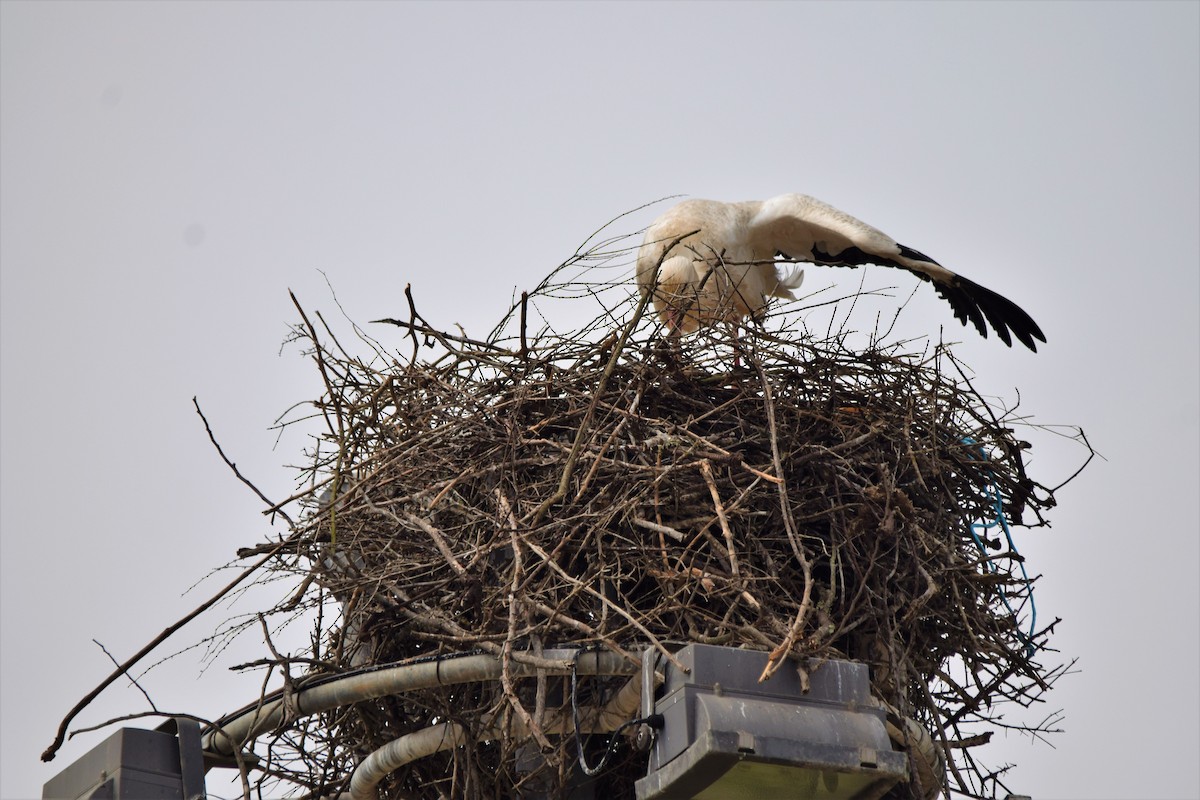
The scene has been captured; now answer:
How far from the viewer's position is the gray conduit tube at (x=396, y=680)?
4387mm

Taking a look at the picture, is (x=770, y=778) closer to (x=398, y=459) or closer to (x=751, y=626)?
(x=751, y=626)

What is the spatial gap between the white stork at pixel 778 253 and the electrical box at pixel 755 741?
3.65m

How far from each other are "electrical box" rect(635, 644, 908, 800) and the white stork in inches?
144

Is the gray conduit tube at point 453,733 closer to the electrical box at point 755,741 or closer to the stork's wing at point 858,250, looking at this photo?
the electrical box at point 755,741

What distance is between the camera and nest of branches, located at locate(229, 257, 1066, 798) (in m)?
4.88

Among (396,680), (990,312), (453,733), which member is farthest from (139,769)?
(990,312)

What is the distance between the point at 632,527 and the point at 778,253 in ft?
11.6

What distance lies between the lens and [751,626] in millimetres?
4562

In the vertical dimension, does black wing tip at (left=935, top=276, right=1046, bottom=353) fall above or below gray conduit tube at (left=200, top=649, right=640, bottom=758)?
above

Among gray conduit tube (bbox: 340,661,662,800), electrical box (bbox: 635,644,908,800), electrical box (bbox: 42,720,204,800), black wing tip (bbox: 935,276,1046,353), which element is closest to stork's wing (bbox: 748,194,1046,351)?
black wing tip (bbox: 935,276,1046,353)

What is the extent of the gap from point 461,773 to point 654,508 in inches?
44.2

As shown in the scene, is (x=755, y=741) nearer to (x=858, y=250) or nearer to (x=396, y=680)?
(x=396, y=680)

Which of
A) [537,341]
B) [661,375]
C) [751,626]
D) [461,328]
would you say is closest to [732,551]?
[751,626]

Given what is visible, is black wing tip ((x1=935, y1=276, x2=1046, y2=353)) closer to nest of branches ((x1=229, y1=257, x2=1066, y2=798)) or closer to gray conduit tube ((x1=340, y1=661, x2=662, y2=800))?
nest of branches ((x1=229, y1=257, x2=1066, y2=798))
